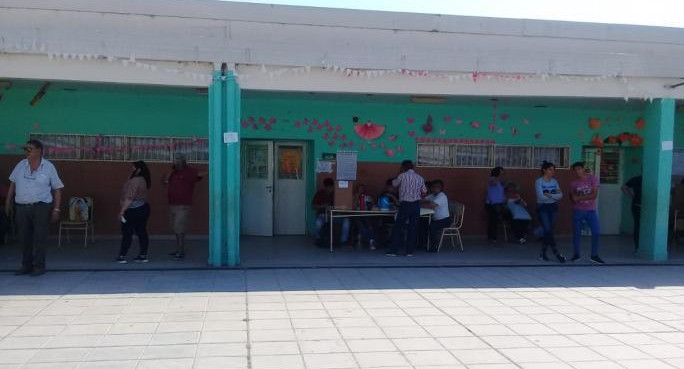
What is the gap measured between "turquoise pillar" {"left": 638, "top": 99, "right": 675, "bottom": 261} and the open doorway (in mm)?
6125

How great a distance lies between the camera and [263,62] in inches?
309

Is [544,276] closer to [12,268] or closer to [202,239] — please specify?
[202,239]

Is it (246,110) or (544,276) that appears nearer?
(544,276)

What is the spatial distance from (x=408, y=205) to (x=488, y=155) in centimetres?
335

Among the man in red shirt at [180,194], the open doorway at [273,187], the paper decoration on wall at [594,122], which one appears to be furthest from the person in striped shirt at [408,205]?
the paper decoration on wall at [594,122]

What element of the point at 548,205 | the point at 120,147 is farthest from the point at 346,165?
the point at 120,147

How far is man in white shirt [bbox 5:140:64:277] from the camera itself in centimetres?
720

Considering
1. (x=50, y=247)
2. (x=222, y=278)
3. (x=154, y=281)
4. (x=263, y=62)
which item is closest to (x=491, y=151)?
(x=263, y=62)

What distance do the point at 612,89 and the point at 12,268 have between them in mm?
9280

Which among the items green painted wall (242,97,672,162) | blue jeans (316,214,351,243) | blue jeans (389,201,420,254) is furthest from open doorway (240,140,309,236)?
blue jeans (389,201,420,254)

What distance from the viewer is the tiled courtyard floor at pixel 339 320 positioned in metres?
4.58

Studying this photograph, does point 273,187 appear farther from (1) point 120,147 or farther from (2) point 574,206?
(2) point 574,206

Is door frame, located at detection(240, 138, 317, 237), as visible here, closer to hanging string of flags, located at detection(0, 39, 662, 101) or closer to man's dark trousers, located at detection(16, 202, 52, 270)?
hanging string of flags, located at detection(0, 39, 662, 101)

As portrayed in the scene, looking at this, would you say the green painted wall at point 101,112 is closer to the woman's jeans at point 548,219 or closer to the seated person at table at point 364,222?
the seated person at table at point 364,222
